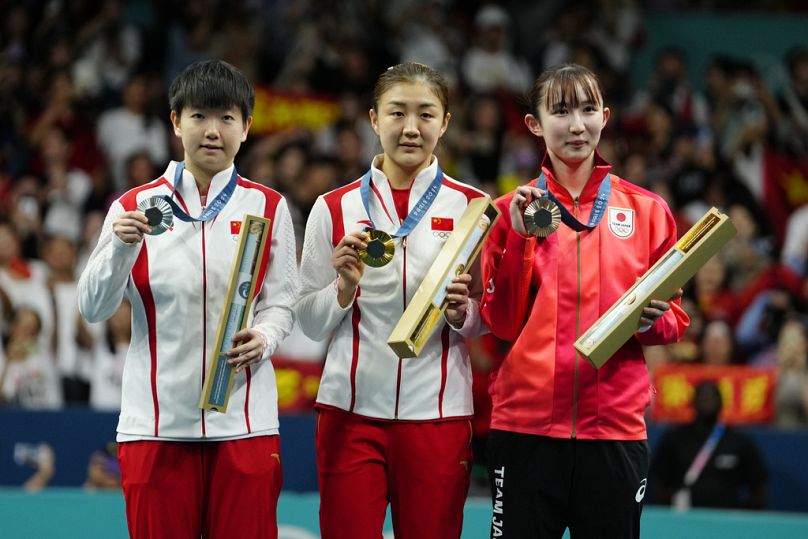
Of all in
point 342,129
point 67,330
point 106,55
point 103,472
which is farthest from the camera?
point 106,55

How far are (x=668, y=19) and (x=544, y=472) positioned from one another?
317 inches

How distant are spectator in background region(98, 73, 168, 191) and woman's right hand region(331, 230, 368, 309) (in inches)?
229

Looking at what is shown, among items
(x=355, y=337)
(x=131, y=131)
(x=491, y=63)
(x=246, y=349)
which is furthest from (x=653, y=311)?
(x=491, y=63)

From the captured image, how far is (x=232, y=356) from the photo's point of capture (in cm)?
373

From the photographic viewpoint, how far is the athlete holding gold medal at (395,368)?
158 inches

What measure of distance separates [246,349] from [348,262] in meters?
0.45

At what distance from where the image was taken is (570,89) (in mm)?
3926

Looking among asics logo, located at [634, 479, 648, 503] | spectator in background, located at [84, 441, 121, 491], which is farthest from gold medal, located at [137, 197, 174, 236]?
spectator in background, located at [84, 441, 121, 491]

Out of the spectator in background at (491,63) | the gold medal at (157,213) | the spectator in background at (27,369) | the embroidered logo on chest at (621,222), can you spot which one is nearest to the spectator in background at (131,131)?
the spectator in background at (27,369)

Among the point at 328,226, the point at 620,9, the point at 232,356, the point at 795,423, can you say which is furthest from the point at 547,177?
the point at 620,9

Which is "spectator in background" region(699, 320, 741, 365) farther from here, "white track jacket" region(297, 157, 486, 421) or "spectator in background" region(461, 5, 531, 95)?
"white track jacket" region(297, 157, 486, 421)

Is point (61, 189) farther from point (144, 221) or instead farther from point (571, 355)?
point (571, 355)

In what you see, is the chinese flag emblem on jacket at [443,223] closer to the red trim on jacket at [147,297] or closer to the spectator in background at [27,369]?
the red trim on jacket at [147,297]

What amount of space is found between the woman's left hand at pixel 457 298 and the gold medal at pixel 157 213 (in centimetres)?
89
